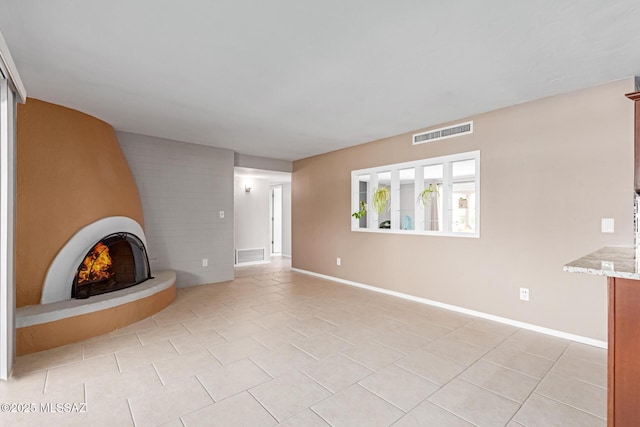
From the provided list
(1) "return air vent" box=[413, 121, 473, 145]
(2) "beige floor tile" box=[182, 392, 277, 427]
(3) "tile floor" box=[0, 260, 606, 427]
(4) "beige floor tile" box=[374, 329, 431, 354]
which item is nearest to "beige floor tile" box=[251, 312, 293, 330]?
(3) "tile floor" box=[0, 260, 606, 427]

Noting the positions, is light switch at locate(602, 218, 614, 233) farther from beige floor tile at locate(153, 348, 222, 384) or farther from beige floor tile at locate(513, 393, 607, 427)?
beige floor tile at locate(153, 348, 222, 384)

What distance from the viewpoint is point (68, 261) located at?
312cm

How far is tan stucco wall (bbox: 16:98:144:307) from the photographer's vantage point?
2920 mm

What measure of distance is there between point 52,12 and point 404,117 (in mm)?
3304

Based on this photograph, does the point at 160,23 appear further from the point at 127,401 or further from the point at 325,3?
the point at 127,401

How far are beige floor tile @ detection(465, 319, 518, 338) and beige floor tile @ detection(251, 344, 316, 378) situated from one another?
6.31 feet

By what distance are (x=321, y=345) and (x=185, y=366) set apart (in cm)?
117

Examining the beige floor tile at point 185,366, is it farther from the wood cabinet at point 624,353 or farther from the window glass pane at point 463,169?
the window glass pane at point 463,169

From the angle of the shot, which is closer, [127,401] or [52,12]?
[52,12]

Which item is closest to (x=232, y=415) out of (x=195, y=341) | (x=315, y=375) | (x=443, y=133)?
(x=315, y=375)

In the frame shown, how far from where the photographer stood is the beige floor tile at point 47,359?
240cm

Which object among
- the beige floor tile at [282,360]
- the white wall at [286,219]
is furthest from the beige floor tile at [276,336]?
the white wall at [286,219]

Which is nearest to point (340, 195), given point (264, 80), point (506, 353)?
point (264, 80)

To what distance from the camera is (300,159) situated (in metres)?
6.48
